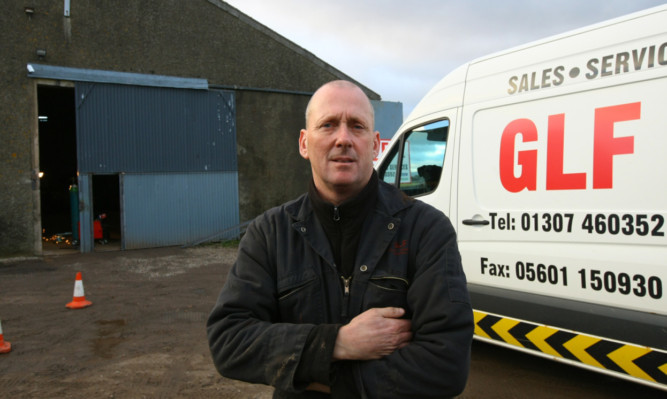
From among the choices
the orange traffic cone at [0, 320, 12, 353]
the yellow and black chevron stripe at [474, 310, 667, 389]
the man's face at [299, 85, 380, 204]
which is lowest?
the orange traffic cone at [0, 320, 12, 353]

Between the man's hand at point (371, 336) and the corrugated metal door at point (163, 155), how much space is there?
41.8 ft

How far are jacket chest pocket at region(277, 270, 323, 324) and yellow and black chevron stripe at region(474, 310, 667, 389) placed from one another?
2.38 metres

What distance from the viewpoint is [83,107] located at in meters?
12.2

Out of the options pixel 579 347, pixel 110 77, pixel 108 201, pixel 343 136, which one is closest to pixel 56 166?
pixel 108 201

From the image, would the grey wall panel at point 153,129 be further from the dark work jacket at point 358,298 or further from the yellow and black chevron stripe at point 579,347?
the dark work jacket at point 358,298

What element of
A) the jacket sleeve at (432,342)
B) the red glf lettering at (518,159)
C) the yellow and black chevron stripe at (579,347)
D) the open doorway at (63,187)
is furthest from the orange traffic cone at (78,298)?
the open doorway at (63,187)

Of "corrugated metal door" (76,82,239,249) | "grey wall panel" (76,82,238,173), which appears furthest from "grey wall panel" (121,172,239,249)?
"grey wall panel" (76,82,238,173)

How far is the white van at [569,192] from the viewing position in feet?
9.30

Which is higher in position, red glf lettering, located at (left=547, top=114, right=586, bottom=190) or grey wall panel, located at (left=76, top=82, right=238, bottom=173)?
grey wall panel, located at (left=76, top=82, right=238, bottom=173)

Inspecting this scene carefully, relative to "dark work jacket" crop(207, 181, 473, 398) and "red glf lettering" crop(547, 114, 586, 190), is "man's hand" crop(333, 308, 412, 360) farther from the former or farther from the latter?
"red glf lettering" crop(547, 114, 586, 190)

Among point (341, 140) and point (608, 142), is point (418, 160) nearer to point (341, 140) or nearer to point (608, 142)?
point (608, 142)

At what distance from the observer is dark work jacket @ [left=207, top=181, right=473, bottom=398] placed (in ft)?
4.74

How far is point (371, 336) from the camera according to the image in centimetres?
144

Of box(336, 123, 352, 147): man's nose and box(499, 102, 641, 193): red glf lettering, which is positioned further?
box(499, 102, 641, 193): red glf lettering
